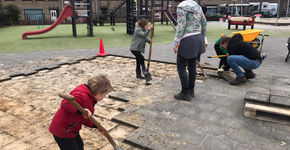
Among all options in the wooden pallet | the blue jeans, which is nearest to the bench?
the blue jeans

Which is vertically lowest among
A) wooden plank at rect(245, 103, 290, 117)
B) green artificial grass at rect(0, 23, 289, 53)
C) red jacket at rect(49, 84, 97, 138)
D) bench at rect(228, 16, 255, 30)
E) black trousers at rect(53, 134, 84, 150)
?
wooden plank at rect(245, 103, 290, 117)

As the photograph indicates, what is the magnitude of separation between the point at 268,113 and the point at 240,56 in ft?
5.91

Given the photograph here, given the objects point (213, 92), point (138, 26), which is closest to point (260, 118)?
point (213, 92)

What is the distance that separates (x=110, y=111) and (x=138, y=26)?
2.43 metres

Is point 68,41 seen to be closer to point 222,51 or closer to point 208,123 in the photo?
point 222,51

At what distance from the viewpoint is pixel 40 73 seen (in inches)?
249

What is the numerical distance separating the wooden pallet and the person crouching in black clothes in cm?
158

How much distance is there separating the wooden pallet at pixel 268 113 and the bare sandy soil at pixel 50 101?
1.66 meters

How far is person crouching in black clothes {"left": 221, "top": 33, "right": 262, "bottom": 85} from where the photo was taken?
16.3ft

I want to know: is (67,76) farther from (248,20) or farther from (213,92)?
(248,20)

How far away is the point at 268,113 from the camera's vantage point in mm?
3523

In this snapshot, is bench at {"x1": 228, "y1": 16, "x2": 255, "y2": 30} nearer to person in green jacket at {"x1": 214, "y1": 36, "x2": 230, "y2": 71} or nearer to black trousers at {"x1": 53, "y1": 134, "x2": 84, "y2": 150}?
person in green jacket at {"x1": 214, "y1": 36, "x2": 230, "y2": 71}

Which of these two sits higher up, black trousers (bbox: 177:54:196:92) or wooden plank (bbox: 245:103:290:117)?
black trousers (bbox: 177:54:196:92)

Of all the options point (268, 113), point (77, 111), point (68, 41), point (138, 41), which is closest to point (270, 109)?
point (268, 113)
